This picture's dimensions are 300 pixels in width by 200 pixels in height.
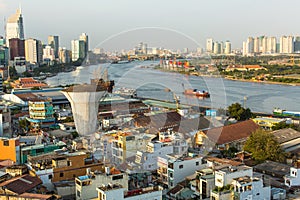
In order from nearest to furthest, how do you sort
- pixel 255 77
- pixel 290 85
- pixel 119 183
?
pixel 119 183 < pixel 290 85 < pixel 255 77

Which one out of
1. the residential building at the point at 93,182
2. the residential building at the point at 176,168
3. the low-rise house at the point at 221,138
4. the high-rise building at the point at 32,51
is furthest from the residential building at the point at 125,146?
the high-rise building at the point at 32,51

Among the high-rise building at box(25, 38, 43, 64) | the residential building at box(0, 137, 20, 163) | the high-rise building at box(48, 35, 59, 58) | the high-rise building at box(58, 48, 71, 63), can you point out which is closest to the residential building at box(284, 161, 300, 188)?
the residential building at box(0, 137, 20, 163)

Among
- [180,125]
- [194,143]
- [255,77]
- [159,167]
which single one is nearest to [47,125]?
[180,125]

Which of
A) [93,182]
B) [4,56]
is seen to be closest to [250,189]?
[93,182]

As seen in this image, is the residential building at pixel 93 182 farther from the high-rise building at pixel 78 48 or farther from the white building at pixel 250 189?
the high-rise building at pixel 78 48

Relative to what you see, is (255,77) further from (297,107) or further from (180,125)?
(180,125)

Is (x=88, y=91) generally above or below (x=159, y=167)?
above

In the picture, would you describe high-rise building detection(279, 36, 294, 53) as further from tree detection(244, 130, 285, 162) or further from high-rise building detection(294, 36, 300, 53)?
tree detection(244, 130, 285, 162)
